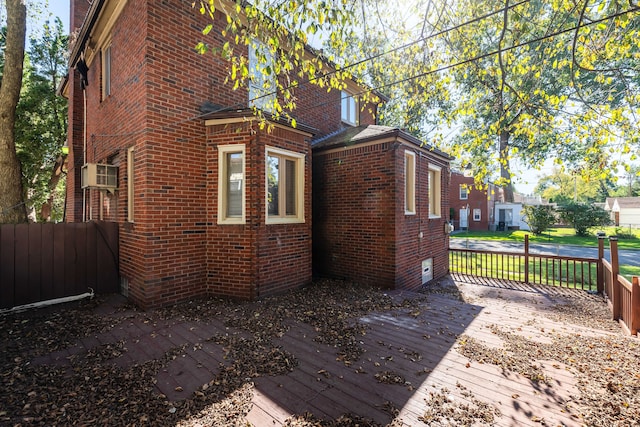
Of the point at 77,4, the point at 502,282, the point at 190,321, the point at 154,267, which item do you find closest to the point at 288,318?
the point at 190,321

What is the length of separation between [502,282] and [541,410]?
21.6 ft

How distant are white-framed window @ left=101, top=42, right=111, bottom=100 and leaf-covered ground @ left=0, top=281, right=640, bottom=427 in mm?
5410

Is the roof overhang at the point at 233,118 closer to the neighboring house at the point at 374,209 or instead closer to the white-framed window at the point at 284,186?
the white-framed window at the point at 284,186

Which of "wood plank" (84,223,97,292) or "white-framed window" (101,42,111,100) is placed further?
"white-framed window" (101,42,111,100)

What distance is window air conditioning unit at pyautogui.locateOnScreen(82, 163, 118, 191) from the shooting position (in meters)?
6.01

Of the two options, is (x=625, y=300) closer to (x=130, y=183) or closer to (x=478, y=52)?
(x=478, y=52)

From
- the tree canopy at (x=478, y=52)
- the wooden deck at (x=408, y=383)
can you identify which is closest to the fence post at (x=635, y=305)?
the wooden deck at (x=408, y=383)

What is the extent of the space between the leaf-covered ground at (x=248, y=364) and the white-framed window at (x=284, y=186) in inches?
75.4

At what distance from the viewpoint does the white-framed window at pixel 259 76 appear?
11.6 ft

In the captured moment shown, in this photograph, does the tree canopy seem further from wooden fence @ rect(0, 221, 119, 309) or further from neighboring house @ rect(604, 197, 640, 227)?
neighboring house @ rect(604, 197, 640, 227)

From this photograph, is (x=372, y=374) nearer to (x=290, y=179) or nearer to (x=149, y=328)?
(x=149, y=328)

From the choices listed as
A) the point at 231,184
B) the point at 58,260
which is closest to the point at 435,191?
the point at 231,184

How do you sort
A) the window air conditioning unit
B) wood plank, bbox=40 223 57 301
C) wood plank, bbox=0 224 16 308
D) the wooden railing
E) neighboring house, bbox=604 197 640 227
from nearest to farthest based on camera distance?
wood plank, bbox=0 224 16 308, wood plank, bbox=40 223 57 301, the window air conditioning unit, the wooden railing, neighboring house, bbox=604 197 640 227

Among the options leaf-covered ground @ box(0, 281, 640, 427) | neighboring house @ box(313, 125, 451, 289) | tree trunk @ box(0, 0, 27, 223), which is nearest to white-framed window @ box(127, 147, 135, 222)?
leaf-covered ground @ box(0, 281, 640, 427)
